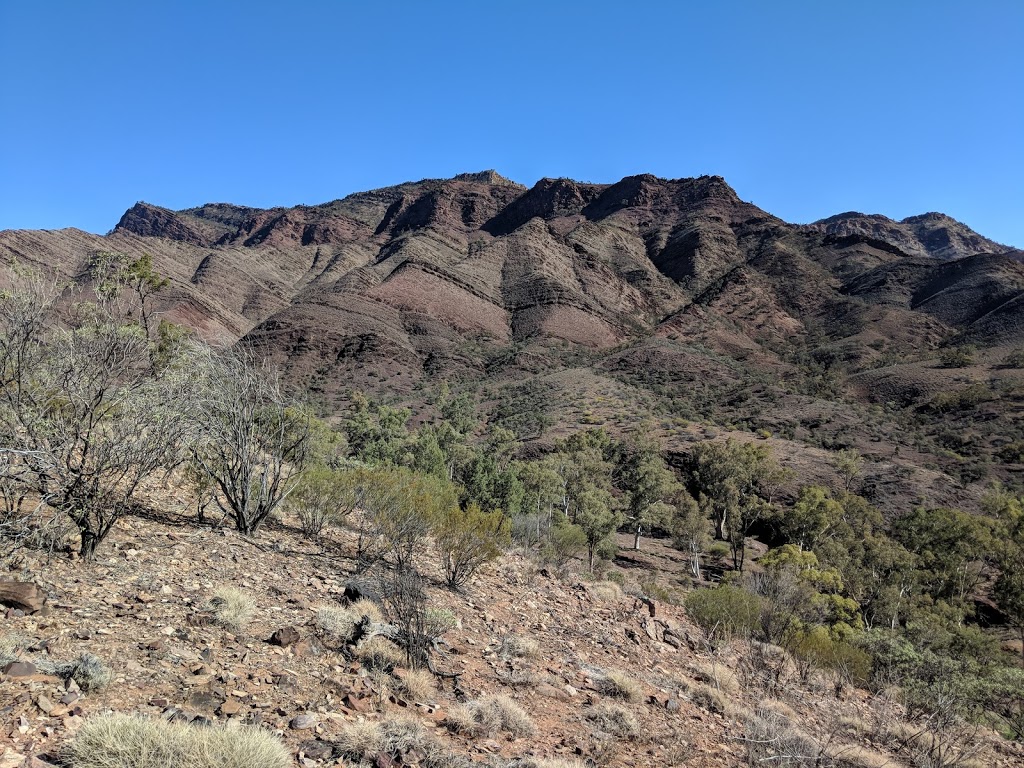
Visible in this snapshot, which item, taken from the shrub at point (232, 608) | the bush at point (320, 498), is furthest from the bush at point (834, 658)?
the shrub at point (232, 608)

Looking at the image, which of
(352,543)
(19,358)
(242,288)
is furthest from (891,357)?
(242,288)

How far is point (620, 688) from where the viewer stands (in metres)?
6.61

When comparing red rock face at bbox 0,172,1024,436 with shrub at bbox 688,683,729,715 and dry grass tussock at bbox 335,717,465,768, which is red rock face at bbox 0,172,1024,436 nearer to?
shrub at bbox 688,683,729,715

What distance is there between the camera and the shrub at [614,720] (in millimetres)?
5512

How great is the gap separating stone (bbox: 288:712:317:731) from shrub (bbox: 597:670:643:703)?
3.77m

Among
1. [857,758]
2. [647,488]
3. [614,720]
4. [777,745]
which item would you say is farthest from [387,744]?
[647,488]

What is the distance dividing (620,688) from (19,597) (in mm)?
6332

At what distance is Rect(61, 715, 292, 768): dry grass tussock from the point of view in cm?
314

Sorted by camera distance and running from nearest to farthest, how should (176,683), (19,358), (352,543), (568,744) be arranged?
(176,683), (568,744), (19,358), (352,543)

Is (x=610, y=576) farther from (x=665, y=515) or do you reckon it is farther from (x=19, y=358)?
(x=665, y=515)

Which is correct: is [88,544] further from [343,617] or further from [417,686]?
[417,686]

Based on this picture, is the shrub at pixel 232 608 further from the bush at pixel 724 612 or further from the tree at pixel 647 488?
the tree at pixel 647 488

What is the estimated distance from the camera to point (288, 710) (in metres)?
4.33

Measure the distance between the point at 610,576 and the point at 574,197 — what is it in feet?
560
